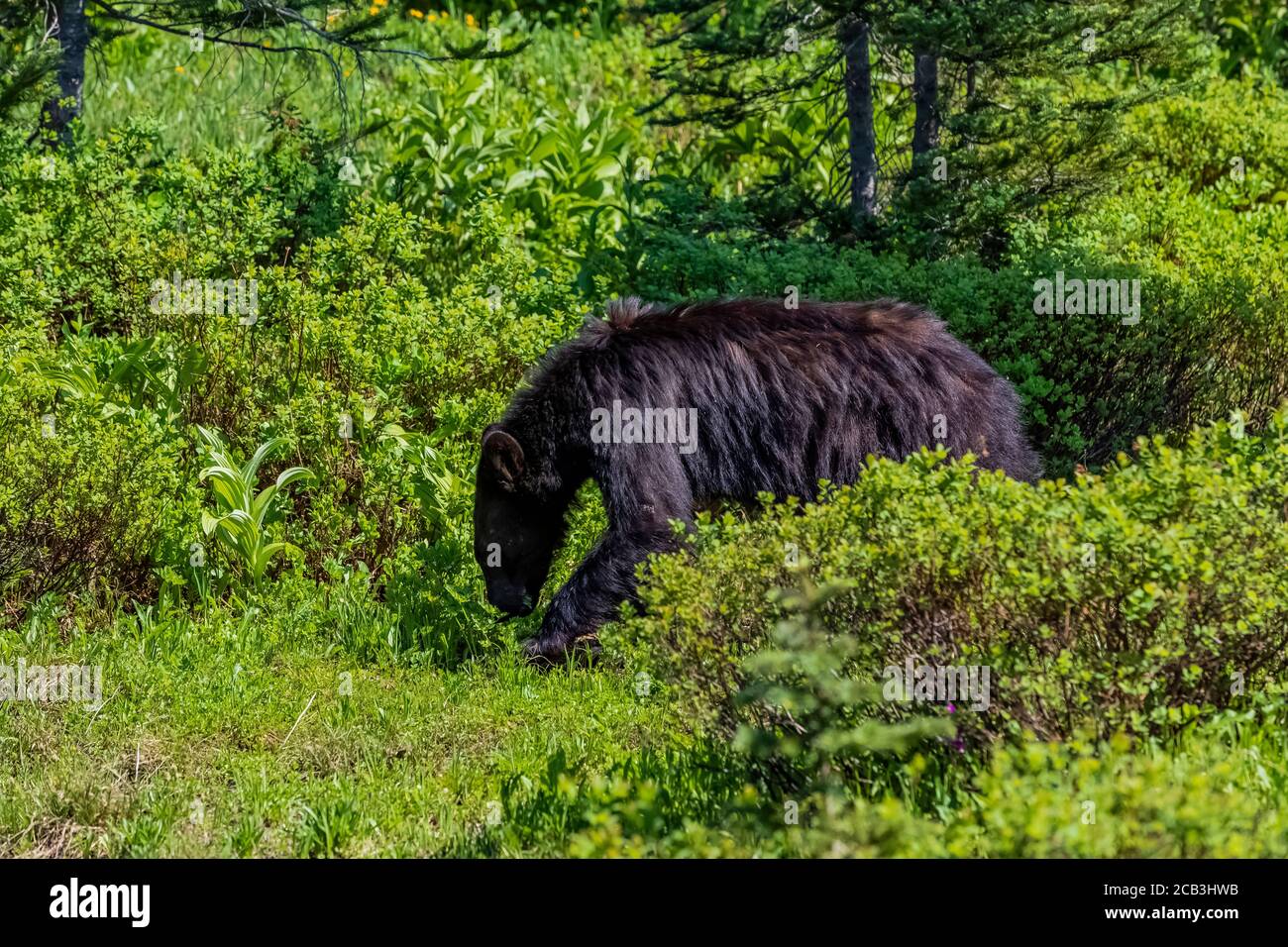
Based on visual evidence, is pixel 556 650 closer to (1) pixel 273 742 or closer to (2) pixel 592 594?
(2) pixel 592 594

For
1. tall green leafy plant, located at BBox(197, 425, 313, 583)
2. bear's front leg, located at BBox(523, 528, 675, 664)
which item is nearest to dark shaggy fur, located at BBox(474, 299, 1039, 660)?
bear's front leg, located at BBox(523, 528, 675, 664)

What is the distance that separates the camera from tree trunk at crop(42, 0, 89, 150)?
1020 centimetres

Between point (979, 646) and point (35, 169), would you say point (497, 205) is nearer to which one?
point (35, 169)

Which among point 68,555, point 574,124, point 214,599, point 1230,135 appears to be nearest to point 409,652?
point 214,599

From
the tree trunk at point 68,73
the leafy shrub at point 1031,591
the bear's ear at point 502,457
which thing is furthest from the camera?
the tree trunk at point 68,73

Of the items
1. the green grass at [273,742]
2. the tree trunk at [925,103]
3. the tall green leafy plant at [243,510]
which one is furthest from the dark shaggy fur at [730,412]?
the tree trunk at [925,103]

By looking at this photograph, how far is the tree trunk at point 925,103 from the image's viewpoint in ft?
31.4

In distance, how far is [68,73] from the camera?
10.5m

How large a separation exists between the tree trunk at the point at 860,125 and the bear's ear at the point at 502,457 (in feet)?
11.8

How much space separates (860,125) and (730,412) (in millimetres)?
3580

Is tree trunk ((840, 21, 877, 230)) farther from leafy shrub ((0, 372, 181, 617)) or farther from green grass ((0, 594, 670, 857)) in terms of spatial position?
leafy shrub ((0, 372, 181, 617))

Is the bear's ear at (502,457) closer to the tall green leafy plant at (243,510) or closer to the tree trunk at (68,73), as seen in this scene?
the tall green leafy plant at (243,510)

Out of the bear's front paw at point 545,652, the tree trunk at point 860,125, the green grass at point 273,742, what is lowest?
the green grass at point 273,742

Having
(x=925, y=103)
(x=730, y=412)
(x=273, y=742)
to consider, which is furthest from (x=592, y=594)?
(x=925, y=103)
